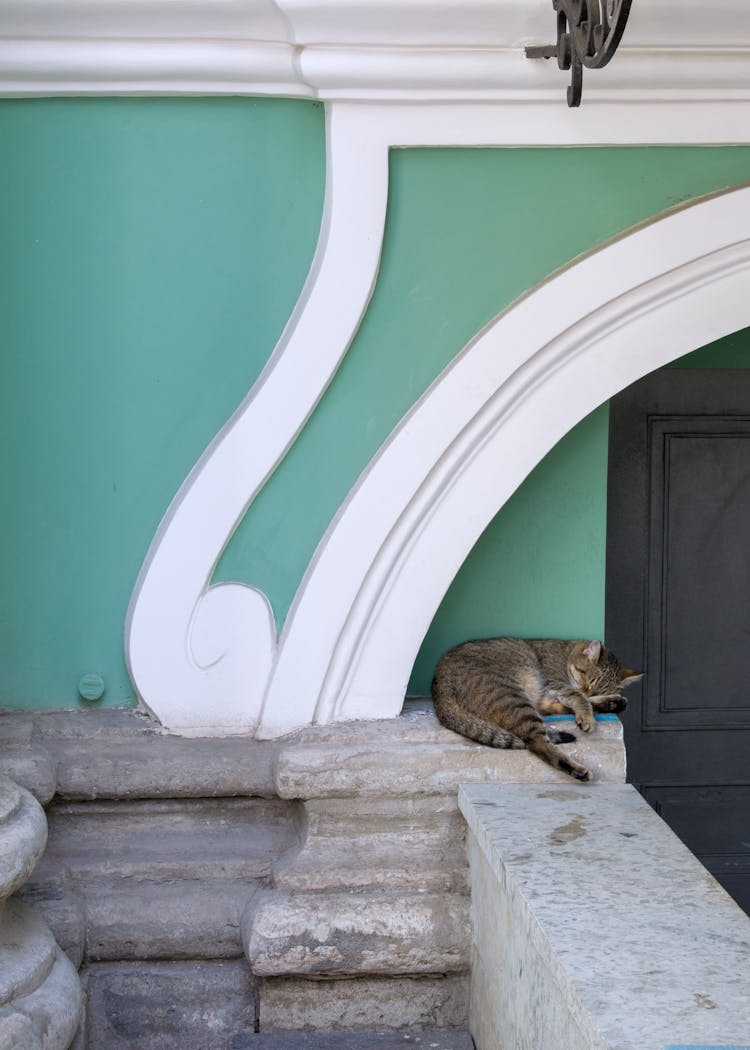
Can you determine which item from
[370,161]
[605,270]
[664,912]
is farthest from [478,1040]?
[370,161]

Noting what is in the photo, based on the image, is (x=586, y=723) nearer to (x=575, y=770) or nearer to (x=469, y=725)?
(x=575, y=770)

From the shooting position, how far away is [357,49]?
3254mm

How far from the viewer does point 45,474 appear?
3.53m

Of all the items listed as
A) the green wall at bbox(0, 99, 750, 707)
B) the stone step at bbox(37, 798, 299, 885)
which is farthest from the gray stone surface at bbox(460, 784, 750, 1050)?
the green wall at bbox(0, 99, 750, 707)

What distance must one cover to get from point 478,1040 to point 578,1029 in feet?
3.59

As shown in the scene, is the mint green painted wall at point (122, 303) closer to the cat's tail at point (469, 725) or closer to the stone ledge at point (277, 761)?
the stone ledge at point (277, 761)

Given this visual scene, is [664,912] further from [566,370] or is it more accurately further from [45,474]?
[45,474]

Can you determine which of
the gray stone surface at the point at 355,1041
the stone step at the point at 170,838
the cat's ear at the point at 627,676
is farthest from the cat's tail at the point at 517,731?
the gray stone surface at the point at 355,1041

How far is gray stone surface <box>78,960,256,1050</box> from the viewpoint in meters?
3.44

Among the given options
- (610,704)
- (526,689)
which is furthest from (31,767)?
(610,704)

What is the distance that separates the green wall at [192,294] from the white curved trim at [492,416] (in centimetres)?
8

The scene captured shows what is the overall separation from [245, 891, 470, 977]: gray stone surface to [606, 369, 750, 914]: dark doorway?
1291 mm

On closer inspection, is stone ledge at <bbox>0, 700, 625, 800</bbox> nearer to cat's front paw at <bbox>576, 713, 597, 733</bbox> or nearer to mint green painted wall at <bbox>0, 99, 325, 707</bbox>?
cat's front paw at <bbox>576, 713, 597, 733</bbox>

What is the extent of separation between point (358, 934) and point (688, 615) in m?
1.76
